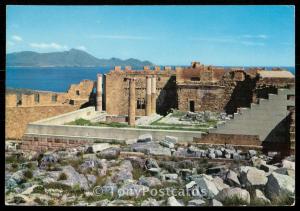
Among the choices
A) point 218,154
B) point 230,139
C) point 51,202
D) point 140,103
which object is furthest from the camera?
point 140,103

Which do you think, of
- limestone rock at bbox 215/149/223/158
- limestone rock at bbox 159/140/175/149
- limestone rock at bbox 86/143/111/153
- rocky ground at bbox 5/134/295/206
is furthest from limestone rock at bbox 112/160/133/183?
limestone rock at bbox 215/149/223/158

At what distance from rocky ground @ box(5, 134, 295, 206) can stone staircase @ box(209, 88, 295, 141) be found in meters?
0.84

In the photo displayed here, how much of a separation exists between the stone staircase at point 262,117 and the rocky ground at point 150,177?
84 centimetres

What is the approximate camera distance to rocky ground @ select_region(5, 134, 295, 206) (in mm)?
9969

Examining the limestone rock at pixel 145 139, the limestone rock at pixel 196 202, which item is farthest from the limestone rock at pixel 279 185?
the limestone rock at pixel 145 139

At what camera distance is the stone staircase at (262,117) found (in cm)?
1416

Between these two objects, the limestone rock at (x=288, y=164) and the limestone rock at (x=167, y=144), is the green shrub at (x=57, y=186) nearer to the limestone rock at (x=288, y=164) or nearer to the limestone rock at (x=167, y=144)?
the limestone rock at (x=167, y=144)

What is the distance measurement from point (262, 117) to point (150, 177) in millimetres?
4919

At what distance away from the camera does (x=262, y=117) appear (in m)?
14.5

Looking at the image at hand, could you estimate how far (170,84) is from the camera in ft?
82.4

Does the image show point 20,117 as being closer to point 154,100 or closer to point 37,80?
point 154,100

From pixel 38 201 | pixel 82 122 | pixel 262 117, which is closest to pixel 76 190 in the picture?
pixel 38 201
